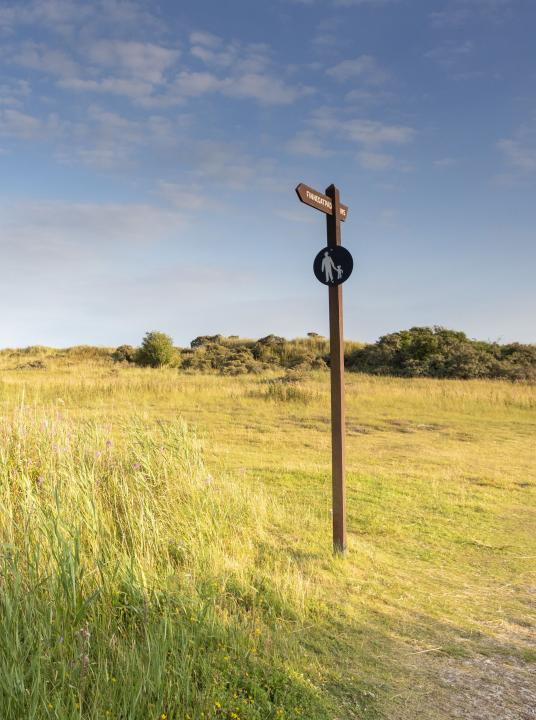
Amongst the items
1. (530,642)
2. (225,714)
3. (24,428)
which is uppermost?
(24,428)

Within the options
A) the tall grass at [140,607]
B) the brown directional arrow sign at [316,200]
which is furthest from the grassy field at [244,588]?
the brown directional arrow sign at [316,200]

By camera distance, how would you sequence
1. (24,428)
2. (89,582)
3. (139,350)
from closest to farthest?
(89,582)
(24,428)
(139,350)

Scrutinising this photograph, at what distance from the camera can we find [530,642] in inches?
189

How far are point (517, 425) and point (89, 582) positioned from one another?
16786 millimetres

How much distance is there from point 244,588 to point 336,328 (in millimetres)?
2702

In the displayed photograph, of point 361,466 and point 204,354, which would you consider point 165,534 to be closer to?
point 361,466

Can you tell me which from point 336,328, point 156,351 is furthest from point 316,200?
point 156,351

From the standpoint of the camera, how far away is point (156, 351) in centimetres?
3694

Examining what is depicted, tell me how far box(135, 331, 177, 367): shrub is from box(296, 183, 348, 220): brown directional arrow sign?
3124cm

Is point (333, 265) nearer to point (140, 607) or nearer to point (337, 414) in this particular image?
point (337, 414)

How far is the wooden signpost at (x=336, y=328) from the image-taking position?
6.08 metres

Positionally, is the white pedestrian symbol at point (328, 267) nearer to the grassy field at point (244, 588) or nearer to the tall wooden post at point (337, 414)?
the tall wooden post at point (337, 414)

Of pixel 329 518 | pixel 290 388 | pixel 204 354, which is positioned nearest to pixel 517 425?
pixel 290 388

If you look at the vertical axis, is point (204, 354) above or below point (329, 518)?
above
